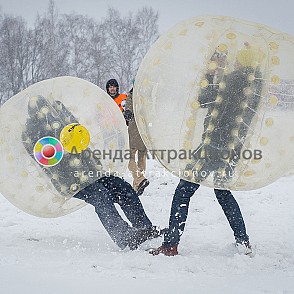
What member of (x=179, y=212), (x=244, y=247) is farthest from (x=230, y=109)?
(x=244, y=247)

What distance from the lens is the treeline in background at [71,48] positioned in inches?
989

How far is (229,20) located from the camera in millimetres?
2967

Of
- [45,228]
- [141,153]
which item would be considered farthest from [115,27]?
[45,228]

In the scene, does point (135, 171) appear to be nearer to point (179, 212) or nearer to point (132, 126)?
point (132, 126)

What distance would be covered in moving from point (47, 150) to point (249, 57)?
4.91 feet

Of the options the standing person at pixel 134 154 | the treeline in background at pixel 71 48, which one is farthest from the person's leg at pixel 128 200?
the treeline in background at pixel 71 48

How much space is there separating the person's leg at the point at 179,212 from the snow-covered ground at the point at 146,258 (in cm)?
14

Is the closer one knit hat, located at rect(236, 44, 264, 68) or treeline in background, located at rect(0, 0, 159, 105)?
knit hat, located at rect(236, 44, 264, 68)

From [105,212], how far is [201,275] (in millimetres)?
948

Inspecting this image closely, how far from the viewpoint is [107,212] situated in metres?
3.46

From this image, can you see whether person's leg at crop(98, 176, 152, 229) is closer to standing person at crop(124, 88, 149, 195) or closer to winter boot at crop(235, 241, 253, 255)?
winter boot at crop(235, 241, 253, 255)

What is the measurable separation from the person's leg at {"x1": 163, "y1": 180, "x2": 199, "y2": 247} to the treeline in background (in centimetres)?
2090

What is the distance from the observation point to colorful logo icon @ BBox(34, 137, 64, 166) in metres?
3.22

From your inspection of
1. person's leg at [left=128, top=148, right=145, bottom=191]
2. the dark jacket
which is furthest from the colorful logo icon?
person's leg at [left=128, top=148, right=145, bottom=191]
